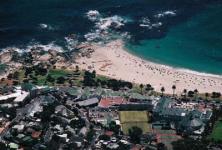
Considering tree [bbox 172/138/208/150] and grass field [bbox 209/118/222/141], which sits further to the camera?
grass field [bbox 209/118/222/141]

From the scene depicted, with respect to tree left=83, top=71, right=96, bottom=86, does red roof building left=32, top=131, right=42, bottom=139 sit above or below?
below

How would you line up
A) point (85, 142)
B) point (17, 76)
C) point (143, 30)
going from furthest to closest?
point (143, 30)
point (17, 76)
point (85, 142)

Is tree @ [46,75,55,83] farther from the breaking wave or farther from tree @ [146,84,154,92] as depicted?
the breaking wave

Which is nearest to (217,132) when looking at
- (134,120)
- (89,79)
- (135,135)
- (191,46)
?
(135,135)

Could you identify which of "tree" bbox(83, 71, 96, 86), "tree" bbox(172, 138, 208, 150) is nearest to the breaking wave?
"tree" bbox(83, 71, 96, 86)

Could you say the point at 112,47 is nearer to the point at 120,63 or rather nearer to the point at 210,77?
the point at 120,63

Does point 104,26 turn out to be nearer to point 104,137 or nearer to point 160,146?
point 104,137

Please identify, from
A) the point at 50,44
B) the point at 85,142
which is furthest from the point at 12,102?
the point at 50,44
